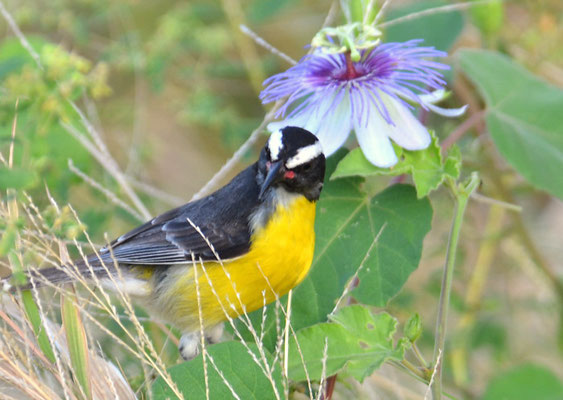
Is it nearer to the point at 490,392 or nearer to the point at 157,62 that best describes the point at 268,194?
the point at 490,392

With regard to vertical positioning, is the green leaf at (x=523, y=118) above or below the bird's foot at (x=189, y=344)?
above

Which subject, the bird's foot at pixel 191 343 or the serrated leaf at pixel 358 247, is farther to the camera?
the bird's foot at pixel 191 343

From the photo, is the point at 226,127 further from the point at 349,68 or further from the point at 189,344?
the point at 349,68

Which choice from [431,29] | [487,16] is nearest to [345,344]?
[431,29]

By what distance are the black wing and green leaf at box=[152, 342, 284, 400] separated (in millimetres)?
362

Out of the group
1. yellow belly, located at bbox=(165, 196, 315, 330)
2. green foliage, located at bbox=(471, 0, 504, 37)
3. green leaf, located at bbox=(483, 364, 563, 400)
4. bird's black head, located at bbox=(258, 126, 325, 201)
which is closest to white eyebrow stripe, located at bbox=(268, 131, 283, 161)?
bird's black head, located at bbox=(258, 126, 325, 201)

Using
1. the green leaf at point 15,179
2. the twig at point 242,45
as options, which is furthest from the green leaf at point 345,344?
the twig at point 242,45

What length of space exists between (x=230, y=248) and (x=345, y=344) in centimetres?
52

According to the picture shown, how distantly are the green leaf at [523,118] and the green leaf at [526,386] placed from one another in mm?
912

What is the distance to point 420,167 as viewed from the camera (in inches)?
72.3

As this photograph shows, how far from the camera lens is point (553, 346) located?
160 inches

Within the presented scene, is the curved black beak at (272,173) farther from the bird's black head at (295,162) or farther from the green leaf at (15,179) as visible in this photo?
the green leaf at (15,179)

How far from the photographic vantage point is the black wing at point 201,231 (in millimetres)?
2105

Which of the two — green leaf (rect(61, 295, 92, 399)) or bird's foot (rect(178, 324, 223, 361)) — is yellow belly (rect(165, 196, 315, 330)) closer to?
bird's foot (rect(178, 324, 223, 361))
